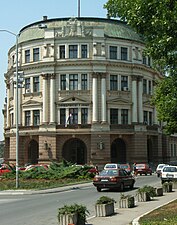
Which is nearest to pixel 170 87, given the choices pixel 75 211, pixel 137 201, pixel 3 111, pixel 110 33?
pixel 137 201

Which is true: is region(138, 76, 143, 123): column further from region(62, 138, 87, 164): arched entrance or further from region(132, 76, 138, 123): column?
region(62, 138, 87, 164): arched entrance

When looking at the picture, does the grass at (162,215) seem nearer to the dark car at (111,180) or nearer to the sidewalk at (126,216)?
the sidewalk at (126,216)

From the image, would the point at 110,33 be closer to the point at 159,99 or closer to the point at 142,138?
the point at 142,138

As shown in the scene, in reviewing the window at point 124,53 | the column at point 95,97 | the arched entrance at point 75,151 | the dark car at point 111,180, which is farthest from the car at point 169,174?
the window at point 124,53

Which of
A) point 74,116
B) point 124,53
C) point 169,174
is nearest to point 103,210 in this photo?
point 169,174

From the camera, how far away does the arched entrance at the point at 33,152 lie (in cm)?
6494

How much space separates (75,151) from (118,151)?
642 centimetres

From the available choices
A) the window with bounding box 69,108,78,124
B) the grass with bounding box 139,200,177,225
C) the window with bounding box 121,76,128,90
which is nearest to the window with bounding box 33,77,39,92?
the window with bounding box 69,108,78,124

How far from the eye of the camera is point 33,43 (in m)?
63.2

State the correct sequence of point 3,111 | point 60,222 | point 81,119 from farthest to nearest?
point 3,111 → point 81,119 → point 60,222

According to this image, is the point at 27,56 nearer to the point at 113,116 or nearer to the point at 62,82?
the point at 62,82

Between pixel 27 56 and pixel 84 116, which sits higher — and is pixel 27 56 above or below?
above

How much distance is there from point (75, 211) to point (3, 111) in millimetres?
71187

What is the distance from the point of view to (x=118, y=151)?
64.9m
